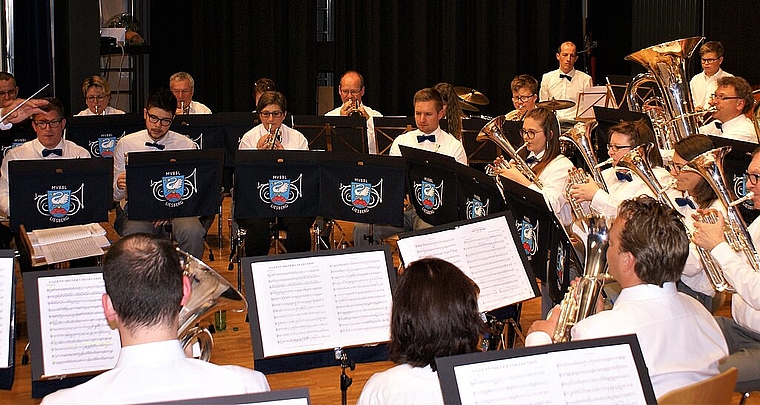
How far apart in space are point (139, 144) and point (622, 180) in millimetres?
3556

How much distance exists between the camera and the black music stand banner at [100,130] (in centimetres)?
709

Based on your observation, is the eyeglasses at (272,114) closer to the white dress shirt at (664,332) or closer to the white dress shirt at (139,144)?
the white dress shirt at (139,144)

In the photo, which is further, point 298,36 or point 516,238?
point 298,36

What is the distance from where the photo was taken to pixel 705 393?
8.18ft

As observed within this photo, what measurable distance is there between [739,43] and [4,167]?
8.66 metres

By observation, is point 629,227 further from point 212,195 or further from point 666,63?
point 666,63

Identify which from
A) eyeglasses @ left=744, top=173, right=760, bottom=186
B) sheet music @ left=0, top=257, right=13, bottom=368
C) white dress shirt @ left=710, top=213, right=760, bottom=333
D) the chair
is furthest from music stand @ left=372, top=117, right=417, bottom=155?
the chair

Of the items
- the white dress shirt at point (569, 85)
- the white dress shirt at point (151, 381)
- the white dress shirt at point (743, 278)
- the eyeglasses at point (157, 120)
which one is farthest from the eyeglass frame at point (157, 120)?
the white dress shirt at point (569, 85)

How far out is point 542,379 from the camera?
88.6 inches

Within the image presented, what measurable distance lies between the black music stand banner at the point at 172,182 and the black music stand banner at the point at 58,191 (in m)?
0.21

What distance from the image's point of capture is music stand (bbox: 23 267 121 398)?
3.30 metres

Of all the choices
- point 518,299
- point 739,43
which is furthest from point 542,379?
point 739,43

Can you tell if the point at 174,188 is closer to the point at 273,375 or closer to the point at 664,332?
the point at 273,375

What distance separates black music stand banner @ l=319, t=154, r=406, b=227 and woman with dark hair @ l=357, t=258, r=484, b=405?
3.08 m
